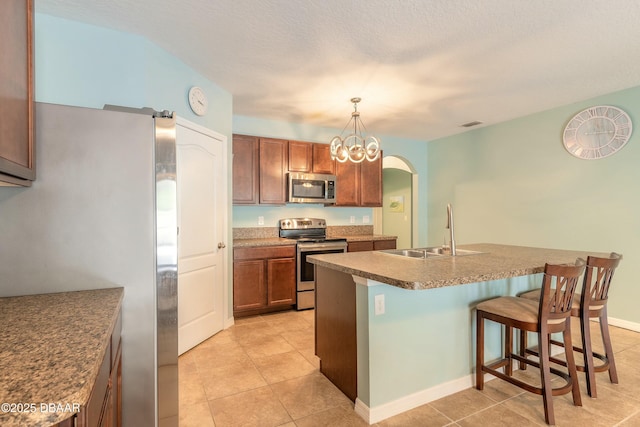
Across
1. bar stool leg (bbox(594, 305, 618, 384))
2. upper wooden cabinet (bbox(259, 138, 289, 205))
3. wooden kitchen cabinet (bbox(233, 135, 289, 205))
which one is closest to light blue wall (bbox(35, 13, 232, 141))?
wooden kitchen cabinet (bbox(233, 135, 289, 205))

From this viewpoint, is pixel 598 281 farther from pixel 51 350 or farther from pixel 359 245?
pixel 51 350

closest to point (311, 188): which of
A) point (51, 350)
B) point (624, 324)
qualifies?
point (51, 350)

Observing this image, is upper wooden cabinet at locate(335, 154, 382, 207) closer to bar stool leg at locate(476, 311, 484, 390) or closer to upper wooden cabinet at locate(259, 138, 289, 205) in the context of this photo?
upper wooden cabinet at locate(259, 138, 289, 205)

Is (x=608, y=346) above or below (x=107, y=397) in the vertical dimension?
below

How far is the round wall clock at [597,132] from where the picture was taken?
3.37m

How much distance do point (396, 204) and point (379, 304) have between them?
5.45 m

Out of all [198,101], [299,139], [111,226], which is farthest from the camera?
[299,139]

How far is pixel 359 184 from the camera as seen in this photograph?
15.9ft

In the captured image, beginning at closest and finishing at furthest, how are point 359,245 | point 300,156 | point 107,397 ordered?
point 107,397, point 300,156, point 359,245

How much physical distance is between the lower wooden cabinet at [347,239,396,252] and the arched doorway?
160 cm

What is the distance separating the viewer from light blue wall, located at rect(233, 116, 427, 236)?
14.0 ft

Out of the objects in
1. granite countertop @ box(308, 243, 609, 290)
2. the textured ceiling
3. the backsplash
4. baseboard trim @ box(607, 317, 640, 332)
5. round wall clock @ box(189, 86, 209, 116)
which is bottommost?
baseboard trim @ box(607, 317, 640, 332)

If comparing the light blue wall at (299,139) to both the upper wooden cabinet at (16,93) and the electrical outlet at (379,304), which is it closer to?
the electrical outlet at (379,304)

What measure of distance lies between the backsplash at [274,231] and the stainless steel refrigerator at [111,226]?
289 centimetres
